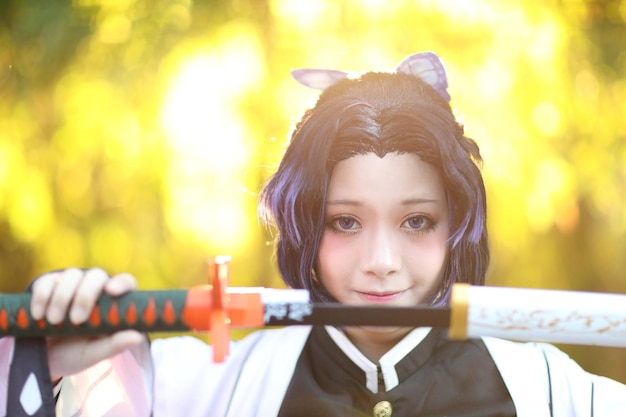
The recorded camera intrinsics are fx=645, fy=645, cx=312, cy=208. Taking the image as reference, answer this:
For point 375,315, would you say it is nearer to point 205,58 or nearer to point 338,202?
point 338,202

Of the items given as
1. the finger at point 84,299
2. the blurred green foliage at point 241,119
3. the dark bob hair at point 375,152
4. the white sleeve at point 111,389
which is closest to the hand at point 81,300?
the finger at point 84,299

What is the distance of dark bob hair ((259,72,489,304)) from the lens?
3.32ft

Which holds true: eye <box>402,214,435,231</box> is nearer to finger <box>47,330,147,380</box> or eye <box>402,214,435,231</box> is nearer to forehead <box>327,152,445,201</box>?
forehead <box>327,152,445,201</box>

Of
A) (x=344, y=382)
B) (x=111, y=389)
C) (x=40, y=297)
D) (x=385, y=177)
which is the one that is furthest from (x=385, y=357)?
(x=40, y=297)

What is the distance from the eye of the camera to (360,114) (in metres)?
1.03

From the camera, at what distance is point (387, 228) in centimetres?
100

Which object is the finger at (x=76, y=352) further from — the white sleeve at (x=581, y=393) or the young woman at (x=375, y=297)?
the white sleeve at (x=581, y=393)

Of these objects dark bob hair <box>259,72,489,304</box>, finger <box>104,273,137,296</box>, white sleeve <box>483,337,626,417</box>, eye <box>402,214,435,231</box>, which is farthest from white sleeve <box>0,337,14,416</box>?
white sleeve <box>483,337,626,417</box>

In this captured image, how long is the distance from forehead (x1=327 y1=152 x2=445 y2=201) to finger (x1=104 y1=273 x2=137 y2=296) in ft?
1.20

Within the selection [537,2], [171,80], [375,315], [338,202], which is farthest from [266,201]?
[537,2]

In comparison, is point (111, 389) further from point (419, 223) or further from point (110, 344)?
point (419, 223)

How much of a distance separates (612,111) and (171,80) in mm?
883

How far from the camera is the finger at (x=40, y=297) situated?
76 cm

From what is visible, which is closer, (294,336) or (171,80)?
(294,336)
